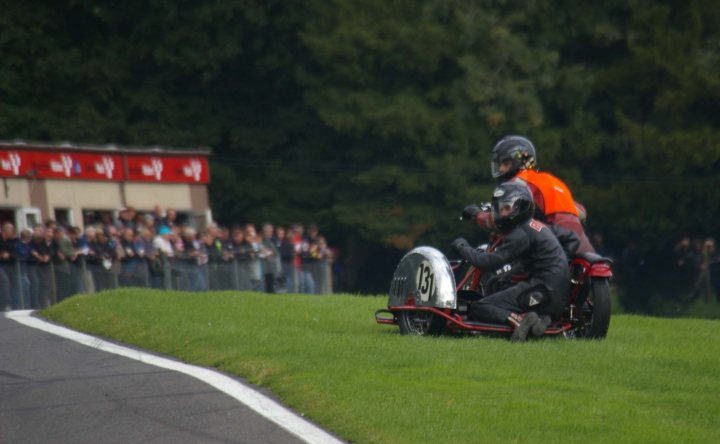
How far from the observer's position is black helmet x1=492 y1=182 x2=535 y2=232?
13.9 m

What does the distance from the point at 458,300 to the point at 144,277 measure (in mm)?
12381

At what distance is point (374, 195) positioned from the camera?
144ft

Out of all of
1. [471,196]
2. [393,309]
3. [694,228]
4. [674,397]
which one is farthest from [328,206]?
[674,397]

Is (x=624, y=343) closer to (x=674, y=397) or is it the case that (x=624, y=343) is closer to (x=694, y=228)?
(x=674, y=397)

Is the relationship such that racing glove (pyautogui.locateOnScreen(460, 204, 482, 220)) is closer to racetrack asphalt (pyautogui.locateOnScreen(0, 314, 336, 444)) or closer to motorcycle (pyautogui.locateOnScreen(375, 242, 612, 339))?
motorcycle (pyautogui.locateOnScreen(375, 242, 612, 339))

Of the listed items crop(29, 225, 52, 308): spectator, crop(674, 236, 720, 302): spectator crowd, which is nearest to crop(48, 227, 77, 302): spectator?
crop(29, 225, 52, 308): spectator

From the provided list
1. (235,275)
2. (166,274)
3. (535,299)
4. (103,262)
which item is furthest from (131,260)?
(535,299)

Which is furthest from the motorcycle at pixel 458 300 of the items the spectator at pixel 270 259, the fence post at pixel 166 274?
the spectator at pixel 270 259

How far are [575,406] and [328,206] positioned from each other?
35500 mm

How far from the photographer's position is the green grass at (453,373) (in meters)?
9.72

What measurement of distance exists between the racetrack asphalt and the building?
16464 mm

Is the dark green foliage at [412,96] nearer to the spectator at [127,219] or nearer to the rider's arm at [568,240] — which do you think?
the spectator at [127,219]

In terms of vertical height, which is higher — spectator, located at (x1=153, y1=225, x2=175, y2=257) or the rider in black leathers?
the rider in black leathers

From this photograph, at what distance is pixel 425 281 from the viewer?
14.2 m
